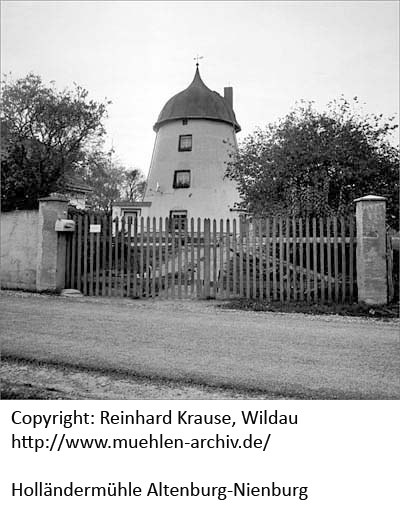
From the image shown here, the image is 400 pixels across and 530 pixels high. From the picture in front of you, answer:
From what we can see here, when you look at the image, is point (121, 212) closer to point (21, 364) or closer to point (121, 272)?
point (121, 272)

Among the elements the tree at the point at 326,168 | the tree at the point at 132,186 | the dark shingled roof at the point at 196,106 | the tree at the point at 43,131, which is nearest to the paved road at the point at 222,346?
the tree at the point at 326,168

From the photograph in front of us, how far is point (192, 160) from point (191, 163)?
0.19 meters

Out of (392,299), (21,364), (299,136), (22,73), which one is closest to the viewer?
(21,364)

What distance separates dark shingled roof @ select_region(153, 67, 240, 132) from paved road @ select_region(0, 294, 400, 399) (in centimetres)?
2161

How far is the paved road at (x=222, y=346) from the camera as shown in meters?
4.36

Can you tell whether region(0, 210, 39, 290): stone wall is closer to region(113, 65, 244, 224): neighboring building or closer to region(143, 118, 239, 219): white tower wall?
region(113, 65, 244, 224): neighboring building

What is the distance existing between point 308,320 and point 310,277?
226cm

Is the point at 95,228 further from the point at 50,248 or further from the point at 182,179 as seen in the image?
the point at 182,179

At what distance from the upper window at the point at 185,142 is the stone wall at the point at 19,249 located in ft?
57.2

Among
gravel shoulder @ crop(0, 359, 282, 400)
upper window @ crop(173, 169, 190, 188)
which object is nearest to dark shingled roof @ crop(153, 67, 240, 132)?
upper window @ crop(173, 169, 190, 188)

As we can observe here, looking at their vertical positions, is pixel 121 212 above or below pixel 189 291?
above

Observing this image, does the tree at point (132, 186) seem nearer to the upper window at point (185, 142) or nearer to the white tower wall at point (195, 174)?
the white tower wall at point (195, 174)
